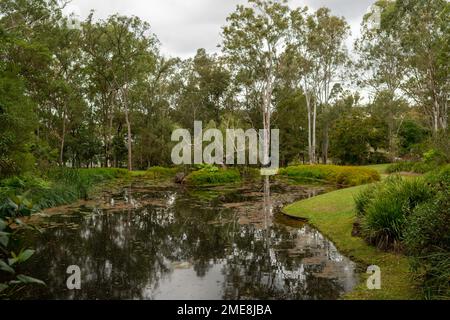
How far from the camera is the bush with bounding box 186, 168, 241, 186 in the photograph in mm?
24516

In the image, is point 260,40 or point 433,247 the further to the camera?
point 260,40

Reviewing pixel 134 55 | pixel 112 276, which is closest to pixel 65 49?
pixel 134 55

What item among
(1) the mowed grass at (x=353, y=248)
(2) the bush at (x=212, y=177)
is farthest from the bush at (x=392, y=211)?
(2) the bush at (x=212, y=177)

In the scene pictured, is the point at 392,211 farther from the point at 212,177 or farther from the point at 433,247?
the point at 212,177

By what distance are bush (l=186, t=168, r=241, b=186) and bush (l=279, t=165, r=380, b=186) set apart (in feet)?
15.0

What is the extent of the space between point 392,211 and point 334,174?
16.8 m

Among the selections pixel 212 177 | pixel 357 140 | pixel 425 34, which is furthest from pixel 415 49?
pixel 212 177

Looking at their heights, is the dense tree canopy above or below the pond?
above

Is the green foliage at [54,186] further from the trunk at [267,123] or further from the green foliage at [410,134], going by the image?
the green foliage at [410,134]

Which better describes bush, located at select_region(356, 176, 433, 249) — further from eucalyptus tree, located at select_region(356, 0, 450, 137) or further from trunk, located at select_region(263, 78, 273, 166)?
trunk, located at select_region(263, 78, 273, 166)

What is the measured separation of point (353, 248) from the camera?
8.17m

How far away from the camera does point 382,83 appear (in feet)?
116

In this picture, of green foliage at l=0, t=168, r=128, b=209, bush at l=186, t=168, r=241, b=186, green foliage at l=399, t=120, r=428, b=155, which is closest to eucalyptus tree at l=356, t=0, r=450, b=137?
green foliage at l=399, t=120, r=428, b=155
